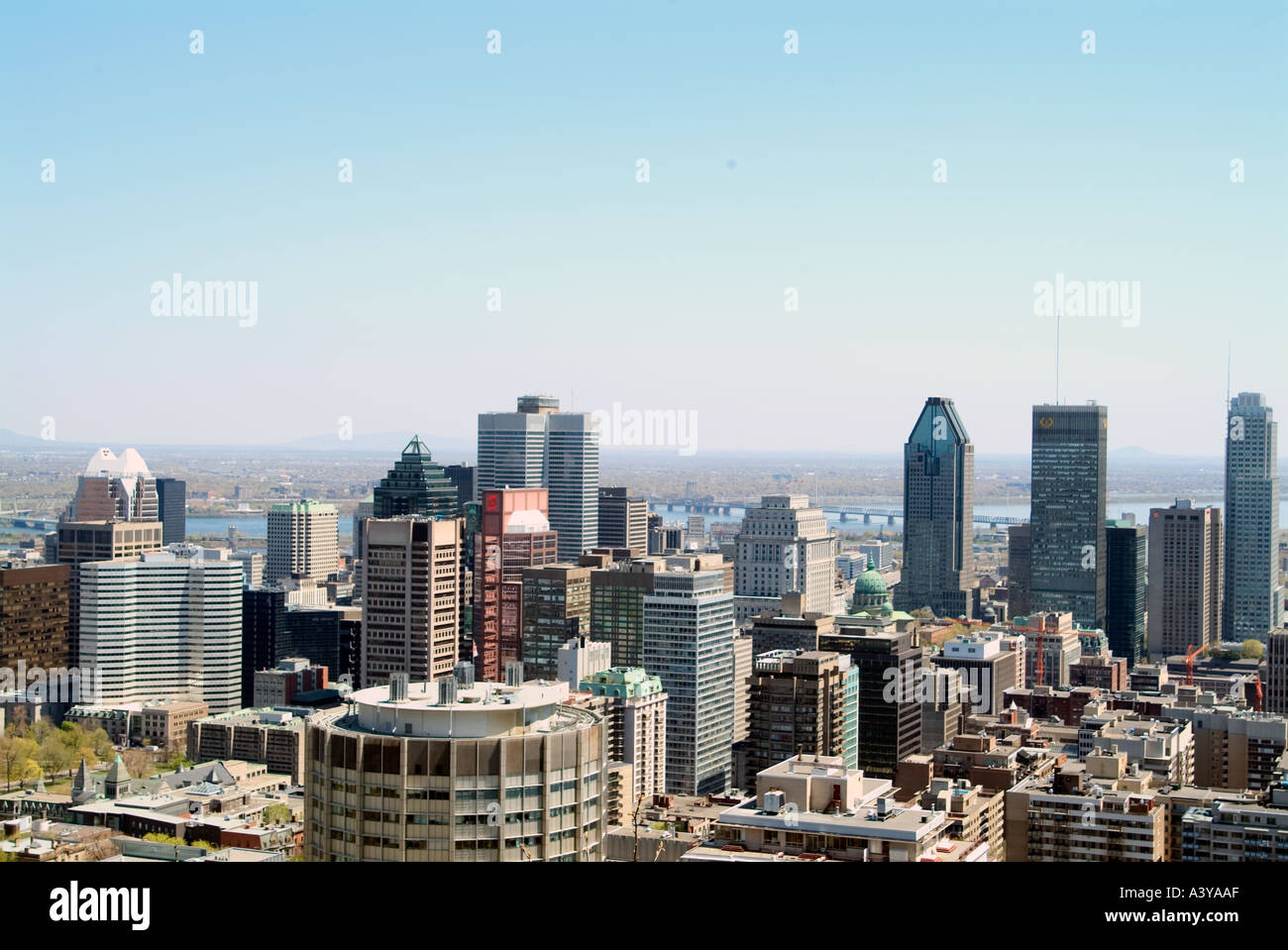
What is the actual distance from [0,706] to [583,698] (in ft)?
29.2

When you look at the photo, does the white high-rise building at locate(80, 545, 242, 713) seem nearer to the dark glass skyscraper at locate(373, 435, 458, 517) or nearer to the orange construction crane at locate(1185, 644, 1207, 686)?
the dark glass skyscraper at locate(373, 435, 458, 517)

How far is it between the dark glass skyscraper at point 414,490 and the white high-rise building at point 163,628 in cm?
380

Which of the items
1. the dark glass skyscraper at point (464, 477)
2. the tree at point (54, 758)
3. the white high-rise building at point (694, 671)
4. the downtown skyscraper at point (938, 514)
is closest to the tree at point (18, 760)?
the tree at point (54, 758)

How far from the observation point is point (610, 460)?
3750cm

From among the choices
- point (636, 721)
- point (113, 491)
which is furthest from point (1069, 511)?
A: point (113, 491)

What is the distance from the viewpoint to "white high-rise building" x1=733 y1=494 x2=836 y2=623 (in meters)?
30.5

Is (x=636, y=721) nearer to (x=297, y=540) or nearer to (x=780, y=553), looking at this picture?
(x=780, y=553)

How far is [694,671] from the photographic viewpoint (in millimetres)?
18203

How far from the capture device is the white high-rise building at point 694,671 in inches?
690

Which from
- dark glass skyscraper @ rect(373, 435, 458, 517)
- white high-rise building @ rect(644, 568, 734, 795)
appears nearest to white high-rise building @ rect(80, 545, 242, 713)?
dark glass skyscraper @ rect(373, 435, 458, 517)

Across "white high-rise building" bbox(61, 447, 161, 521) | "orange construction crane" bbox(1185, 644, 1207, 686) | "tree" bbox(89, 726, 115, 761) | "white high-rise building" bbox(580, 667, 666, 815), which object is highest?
"white high-rise building" bbox(61, 447, 161, 521)

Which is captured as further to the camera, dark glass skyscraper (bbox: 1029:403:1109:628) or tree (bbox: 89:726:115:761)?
dark glass skyscraper (bbox: 1029:403:1109:628)

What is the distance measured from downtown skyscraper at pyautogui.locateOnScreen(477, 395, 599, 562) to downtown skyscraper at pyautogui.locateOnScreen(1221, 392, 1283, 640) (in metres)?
14.8

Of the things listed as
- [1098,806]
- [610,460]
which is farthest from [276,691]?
[610,460]
